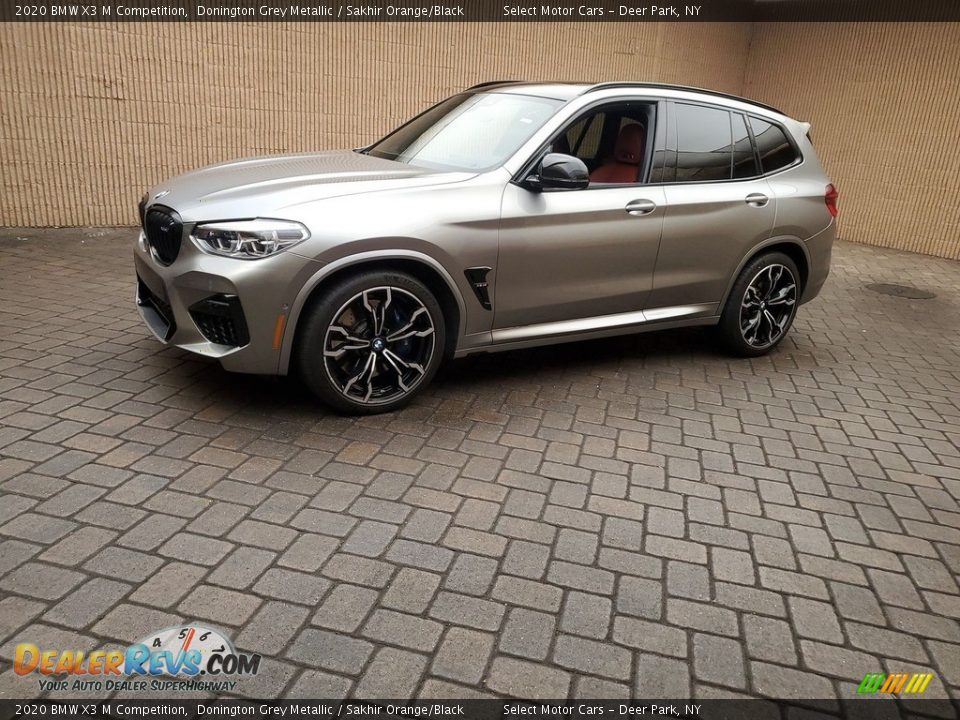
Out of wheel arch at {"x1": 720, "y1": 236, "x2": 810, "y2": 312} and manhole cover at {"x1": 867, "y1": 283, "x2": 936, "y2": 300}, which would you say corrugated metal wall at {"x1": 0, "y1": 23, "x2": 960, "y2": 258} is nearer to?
manhole cover at {"x1": 867, "y1": 283, "x2": 936, "y2": 300}

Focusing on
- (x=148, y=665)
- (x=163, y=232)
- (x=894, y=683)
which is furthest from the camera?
(x=163, y=232)

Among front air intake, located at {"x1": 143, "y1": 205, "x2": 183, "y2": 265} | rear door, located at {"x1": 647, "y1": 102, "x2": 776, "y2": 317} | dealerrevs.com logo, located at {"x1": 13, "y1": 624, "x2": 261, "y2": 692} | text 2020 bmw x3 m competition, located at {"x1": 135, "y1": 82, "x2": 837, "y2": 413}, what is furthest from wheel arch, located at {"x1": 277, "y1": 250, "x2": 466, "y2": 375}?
dealerrevs.com logo, located at {"x1": 13, "y1": 624, "x2": 261, "y2": 692}

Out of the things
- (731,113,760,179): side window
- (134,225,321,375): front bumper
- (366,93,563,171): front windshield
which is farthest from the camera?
(731,113,760,179): side window

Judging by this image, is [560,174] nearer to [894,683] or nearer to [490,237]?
[490,237]

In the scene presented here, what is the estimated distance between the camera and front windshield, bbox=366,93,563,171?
4707mm

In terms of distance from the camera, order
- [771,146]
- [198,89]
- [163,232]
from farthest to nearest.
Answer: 1. [198,89]
2. [771,146]
3. [163,232]

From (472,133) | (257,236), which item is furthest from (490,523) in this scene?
(472,133)

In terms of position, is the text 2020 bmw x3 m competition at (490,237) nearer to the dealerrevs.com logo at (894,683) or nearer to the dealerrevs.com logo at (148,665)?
the dealerrevs.com logo at (148,665)

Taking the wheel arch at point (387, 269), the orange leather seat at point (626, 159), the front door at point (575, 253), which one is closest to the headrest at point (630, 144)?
the orange leather seat at point (626, 159)

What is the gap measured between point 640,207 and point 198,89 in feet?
19.7

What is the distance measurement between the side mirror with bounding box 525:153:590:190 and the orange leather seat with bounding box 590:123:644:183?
64 centimetres

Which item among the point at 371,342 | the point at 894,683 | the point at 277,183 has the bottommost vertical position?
the point at 894,683

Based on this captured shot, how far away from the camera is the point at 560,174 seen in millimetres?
4391

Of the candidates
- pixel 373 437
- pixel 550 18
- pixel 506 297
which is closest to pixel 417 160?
pixel 506 297
